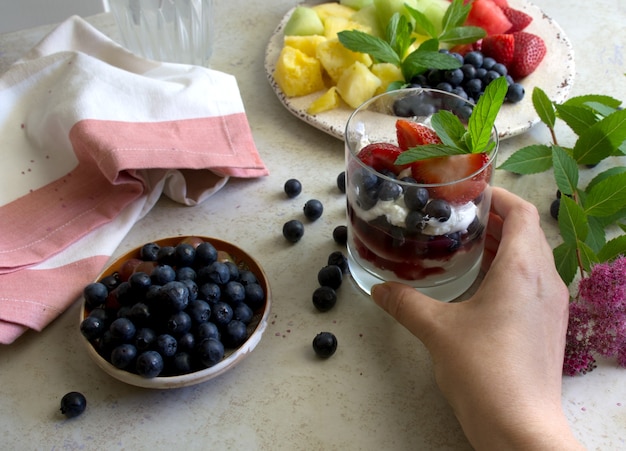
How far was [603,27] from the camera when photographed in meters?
1.65

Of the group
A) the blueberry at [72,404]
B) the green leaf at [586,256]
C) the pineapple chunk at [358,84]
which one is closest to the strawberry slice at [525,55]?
the pineapple chunk at [358,84]

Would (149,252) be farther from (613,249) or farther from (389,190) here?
(613,249)

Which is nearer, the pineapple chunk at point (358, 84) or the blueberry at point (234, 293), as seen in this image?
the blueberry at point (234, 293)

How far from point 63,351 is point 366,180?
51 centimetres

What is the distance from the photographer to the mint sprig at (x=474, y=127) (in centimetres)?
86

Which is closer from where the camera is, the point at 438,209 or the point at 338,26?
the point at 438,209

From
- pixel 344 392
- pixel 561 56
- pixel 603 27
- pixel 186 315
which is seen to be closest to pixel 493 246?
pixel 344 392

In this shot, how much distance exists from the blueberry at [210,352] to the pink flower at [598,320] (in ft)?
1.52

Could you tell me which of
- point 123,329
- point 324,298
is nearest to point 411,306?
point 324,298

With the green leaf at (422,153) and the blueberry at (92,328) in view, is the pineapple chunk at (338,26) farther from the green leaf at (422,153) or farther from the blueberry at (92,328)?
the blueberry at (92,328)

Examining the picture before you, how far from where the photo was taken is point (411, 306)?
0.89m

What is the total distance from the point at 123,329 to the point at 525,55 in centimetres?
98

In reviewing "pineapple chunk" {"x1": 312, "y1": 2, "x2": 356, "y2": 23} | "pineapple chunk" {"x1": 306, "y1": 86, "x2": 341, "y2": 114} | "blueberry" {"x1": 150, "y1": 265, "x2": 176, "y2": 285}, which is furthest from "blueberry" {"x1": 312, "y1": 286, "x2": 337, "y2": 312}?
"pineapple chunk" {"x1": 312, "y1": 2, "x2": 356, "y2": 23}

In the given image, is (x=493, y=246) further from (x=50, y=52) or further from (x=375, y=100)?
(x=50, y=52)
